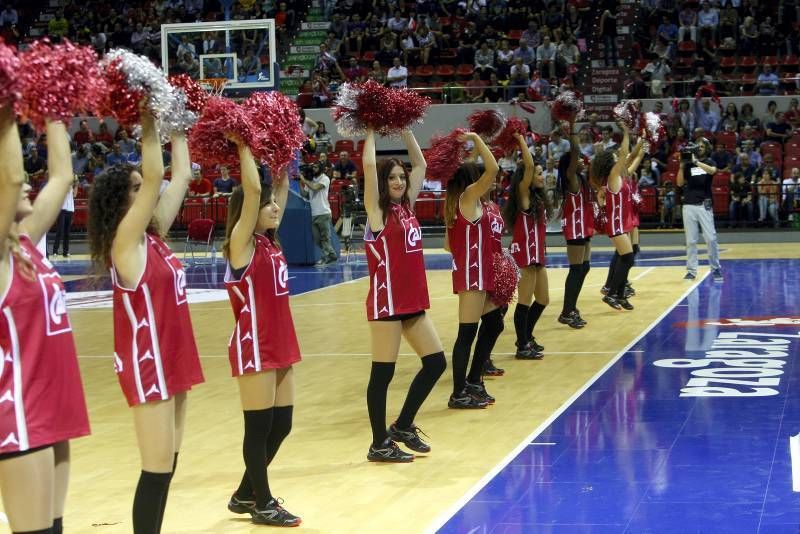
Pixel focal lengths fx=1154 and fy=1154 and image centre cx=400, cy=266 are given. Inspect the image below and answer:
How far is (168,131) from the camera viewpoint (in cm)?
415

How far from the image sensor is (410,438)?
6.44 m

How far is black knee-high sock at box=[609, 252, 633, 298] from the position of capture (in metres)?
12.2

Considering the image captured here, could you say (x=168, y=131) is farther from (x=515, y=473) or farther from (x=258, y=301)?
(x=515, y=473)

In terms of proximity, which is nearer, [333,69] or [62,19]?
[333,69]

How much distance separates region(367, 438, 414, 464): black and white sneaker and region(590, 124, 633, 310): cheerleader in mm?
6492

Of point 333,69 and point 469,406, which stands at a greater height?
point 333,69

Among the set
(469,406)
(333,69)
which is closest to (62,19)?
(333,69)

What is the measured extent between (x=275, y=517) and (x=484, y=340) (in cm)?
304

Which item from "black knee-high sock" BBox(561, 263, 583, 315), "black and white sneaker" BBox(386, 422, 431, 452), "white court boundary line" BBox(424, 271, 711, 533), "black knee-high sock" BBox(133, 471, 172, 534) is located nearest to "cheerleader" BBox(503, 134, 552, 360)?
"white court boundary line" BBox(424, 271, 711, 533)

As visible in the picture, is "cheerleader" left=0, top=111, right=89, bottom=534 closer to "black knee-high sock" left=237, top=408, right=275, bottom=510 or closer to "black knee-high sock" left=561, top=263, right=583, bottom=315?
"black knee-high sock" left=237, top=408, right=275, bottom=510

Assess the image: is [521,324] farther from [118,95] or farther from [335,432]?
[118,95]

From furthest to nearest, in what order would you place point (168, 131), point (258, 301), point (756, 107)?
point (756, 107)
point (258, 301)
point (168, 131)

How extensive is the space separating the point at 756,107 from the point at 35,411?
2200 centimetres

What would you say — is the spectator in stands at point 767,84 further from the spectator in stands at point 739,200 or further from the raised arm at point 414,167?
the raised arm at point 414,167
